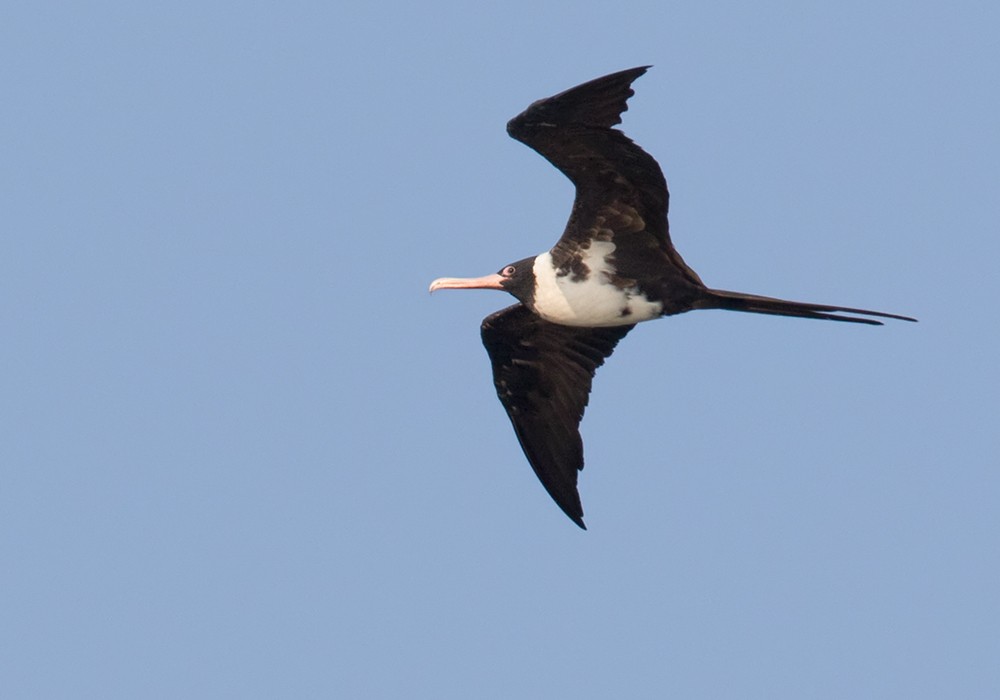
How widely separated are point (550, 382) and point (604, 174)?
1.76 metres

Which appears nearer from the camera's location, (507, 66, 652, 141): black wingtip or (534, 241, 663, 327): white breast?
(507, 66, 652, 141): black wingtip

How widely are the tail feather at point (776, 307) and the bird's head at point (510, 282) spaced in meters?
0.98

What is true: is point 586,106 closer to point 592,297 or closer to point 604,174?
point 604,174

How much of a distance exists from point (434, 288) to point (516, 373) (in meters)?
0.84

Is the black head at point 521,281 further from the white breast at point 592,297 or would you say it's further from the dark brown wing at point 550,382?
the dark brown wing at point 550,382

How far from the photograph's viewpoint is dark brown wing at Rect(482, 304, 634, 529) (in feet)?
32.5

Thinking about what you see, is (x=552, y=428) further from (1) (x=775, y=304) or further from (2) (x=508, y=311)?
(1) (x=775, y=304)

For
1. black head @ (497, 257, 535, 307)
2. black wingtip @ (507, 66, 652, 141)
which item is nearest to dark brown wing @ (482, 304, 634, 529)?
black head @ (497, 257, 535, 307)

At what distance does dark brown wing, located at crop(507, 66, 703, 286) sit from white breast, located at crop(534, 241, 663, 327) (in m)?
0.06

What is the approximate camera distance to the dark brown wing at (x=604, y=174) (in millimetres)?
8156

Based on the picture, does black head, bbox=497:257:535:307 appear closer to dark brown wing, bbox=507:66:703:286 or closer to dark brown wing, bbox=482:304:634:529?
dark brown wing, bbox=507:66:703:286

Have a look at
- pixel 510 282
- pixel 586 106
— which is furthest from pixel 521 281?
pixel 586 106

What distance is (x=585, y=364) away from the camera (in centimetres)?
998

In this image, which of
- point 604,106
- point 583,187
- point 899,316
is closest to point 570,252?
point 583,187
